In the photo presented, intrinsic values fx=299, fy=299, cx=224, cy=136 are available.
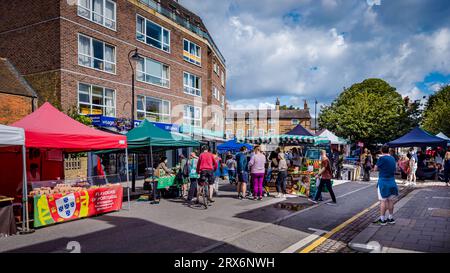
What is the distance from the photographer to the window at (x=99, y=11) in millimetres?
17877

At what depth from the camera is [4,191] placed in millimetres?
8711

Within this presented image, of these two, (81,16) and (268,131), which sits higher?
A: (81,16)

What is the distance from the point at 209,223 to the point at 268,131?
178 ft

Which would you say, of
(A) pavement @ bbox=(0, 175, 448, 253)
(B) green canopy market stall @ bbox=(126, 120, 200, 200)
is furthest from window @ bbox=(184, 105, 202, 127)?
(A) pavement @ bbox=(0, 175, 448, 253)

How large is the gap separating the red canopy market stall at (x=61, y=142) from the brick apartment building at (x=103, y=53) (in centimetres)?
912

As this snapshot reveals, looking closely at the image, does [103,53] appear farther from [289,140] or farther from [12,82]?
[289,140]

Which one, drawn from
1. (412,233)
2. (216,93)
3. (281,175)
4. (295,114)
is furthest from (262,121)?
(412,233)

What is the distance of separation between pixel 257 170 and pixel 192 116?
17821 mm

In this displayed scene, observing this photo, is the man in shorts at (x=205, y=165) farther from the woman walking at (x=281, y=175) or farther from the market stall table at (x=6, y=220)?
the market stall table at (x=6, y=220)

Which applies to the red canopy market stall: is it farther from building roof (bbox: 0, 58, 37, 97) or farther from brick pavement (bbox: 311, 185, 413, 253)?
building roof (bbox: 0, 58, 37, 97)

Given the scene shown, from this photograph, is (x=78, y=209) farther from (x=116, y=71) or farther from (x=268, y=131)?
(x=268, y=131)

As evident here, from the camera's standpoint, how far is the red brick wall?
15094mm

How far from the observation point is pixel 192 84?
90.9 ft
